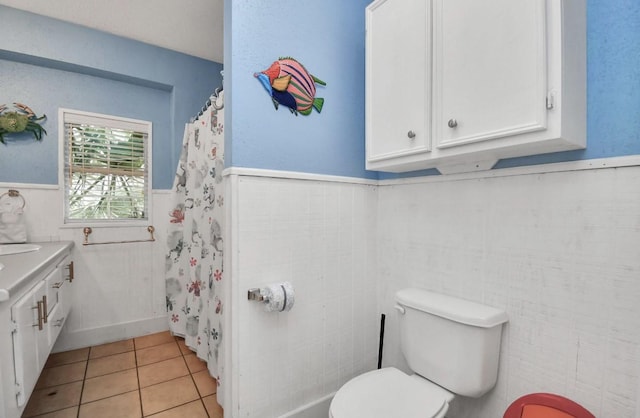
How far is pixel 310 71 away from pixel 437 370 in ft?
4.86

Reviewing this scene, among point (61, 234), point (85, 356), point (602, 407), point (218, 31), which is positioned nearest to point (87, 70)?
point (218, 31)

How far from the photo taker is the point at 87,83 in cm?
232

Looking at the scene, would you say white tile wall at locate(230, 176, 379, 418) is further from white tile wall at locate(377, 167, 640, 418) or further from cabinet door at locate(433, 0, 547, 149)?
cabinet door at locate(433, 0, 547, 149)

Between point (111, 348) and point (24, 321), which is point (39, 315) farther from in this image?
point (111, 348)

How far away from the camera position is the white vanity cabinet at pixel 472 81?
0.88 m

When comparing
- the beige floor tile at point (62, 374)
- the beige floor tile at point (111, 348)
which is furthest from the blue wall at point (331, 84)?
the beige floor tile at point (111, 348)

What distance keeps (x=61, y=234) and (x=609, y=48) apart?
3284mm

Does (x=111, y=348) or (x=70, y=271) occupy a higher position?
(x=70, y=271)

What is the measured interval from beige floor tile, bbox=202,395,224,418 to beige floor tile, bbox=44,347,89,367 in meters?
1.14

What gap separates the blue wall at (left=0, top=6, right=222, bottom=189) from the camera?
2.07 metres

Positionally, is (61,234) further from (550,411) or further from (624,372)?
(624,372)

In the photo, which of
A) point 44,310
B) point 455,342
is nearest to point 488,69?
point 455,342

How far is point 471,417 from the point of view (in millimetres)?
1287

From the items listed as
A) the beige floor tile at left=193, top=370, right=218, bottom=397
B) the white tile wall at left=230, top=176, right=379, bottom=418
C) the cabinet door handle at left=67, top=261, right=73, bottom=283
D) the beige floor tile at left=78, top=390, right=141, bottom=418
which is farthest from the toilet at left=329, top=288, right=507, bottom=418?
the cabinet door handle at left=67, top=261, right=73, bottom=283
